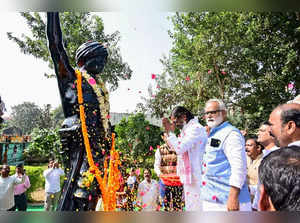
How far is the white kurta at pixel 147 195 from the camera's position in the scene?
311 centimetres

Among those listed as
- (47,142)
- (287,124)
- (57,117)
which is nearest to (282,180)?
(287,124)

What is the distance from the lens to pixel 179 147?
2430mm

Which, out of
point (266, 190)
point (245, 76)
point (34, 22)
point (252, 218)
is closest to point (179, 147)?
point (252, 218)

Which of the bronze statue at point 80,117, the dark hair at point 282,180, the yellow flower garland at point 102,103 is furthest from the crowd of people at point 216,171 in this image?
the yellow flower garland at point 102,103

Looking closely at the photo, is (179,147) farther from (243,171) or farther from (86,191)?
(86,191)

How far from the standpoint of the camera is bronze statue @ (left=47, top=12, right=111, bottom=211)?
2439 mm

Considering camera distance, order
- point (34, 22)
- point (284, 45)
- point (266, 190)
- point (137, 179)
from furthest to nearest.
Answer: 1. point (284, 45)
2. point (34, 22)
3. point (137, 179)
4. point (266, 190)

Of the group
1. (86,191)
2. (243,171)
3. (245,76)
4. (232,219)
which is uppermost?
(245,76)

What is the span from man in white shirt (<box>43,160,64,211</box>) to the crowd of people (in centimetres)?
29

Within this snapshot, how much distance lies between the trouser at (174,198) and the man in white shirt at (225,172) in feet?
2.20

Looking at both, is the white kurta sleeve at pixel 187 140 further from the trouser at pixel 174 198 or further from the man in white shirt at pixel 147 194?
the man in white shirt at pixel 147 194

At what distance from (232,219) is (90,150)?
4.29 feet

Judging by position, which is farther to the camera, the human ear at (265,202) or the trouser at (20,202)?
the trouser at (20,202)

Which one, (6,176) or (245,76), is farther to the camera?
(245,76)
